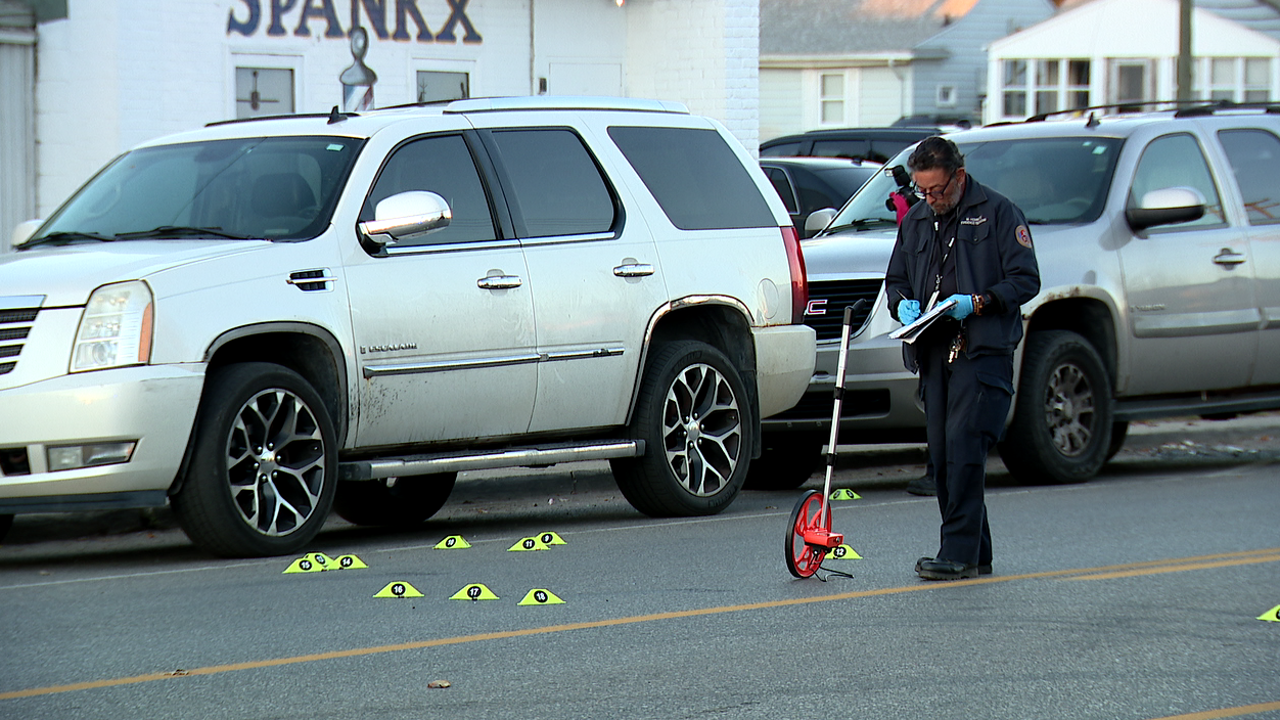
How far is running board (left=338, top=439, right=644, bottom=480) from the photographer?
8.54 metres

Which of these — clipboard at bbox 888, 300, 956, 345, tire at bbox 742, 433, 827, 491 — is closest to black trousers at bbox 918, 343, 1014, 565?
clipboard at bbox 888, 300, 956, 345

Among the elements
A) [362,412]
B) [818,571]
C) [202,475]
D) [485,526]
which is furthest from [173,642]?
[485,526]

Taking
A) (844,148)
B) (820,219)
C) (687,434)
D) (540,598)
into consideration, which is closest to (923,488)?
(687,434)

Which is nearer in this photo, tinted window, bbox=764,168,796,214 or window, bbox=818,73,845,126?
tinted window, bbox=764,168,796,214

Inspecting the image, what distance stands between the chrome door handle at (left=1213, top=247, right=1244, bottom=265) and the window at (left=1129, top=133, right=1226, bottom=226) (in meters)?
0.21

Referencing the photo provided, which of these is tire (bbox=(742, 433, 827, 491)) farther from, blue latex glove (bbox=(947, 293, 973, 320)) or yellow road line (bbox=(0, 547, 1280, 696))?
blue latex glove (bbox=(947, 293, 973, 320))

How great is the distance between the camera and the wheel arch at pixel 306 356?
8.35 metres

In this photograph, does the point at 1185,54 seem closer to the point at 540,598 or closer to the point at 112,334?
the point at 540,598

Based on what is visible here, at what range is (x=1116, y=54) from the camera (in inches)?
1626

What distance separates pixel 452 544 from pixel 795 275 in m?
2.48

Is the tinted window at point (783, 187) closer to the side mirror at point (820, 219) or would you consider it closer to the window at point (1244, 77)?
the side mirror at point (820, 219)

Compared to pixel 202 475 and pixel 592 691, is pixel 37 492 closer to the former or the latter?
pixel 202 475

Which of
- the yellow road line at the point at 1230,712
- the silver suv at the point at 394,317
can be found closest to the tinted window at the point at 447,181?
the silver suv at the point at 394,317

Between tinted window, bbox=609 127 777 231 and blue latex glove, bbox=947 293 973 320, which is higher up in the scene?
tinted window, bbox=609 127 777 231
